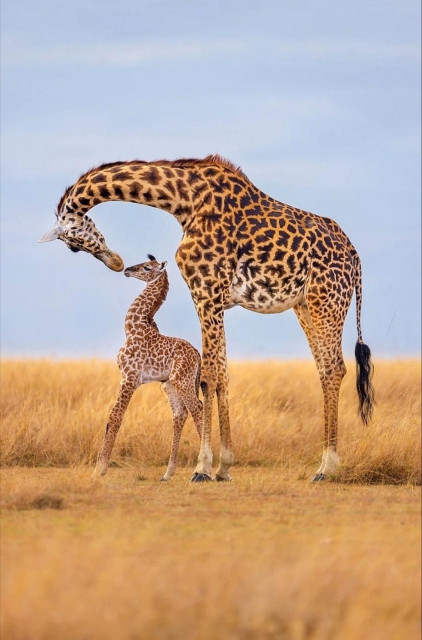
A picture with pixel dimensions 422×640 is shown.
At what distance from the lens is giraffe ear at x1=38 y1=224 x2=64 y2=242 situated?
11289 mm

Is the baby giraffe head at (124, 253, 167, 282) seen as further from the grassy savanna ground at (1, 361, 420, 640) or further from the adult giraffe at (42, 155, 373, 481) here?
the grassy savanna ground at (1, 361, 420, 640)

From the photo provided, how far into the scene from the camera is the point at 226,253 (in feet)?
35.7

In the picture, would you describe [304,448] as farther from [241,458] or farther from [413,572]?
[413,572]

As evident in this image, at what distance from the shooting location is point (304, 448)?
13797mm

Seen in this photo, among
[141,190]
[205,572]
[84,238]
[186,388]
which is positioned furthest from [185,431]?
[205,572]

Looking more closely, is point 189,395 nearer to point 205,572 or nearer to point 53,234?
point 53,234

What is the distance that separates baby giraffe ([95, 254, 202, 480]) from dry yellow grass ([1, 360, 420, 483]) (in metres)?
1.68

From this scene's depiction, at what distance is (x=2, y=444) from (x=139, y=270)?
9.56 feet

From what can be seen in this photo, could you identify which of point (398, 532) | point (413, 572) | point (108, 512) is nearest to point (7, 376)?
point (108, 512)

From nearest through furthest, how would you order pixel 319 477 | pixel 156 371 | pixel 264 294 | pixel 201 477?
1. pixel 201 477
2. pixel 156 371
3. pixel 319 477
4. pixel 264 294

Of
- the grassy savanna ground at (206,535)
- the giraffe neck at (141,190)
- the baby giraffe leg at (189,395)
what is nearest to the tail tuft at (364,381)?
the grassy savanna ground at (206,535)

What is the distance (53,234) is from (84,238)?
314 mm

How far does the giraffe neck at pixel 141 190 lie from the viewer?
11.1 meters

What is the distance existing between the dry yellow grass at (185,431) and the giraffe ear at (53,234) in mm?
2695
